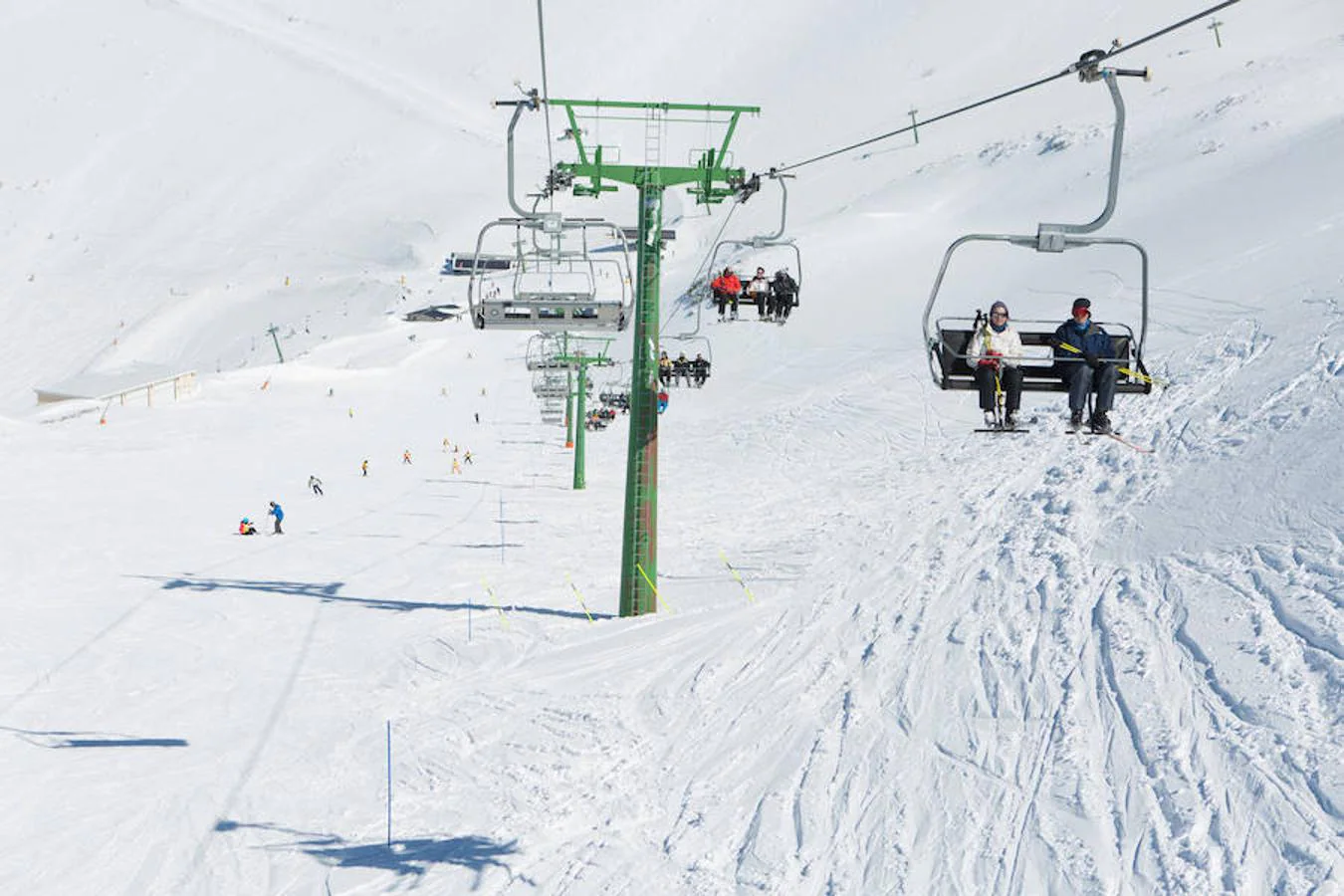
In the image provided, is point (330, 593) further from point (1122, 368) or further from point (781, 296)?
point (1122, 368)

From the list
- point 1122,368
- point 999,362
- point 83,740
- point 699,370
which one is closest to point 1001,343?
point 999,362

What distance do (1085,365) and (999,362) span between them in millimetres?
711

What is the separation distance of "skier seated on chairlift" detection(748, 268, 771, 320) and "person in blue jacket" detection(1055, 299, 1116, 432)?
834 centimetres

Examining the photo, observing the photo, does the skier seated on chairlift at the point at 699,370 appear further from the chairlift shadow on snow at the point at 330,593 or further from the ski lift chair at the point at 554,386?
the ski lift chair at the point at 554,386

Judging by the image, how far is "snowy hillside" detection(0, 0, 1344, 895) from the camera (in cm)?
1040

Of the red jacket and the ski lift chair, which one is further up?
the red jacket

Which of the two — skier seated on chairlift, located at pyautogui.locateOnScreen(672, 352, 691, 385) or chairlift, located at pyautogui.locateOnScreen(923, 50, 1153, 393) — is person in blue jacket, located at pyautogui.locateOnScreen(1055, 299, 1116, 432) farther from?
skier seated on chairlift, located at pyautogui.locateOnScreen(672, 352, 691, 385)

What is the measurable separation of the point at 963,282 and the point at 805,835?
4712cm

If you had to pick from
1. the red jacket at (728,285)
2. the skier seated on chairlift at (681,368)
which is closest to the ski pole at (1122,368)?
the red jacket at (728,285)

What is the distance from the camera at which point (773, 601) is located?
17984mm

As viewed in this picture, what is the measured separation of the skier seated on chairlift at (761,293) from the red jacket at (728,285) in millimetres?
200

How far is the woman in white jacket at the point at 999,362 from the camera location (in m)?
10.4

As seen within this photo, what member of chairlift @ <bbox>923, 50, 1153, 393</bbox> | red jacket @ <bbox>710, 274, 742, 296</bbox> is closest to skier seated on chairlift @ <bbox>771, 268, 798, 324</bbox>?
red jacket @ <bbox>710, 274, 742, 296</bbox>

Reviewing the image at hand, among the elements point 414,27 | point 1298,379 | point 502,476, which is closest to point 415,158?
point 414,27
